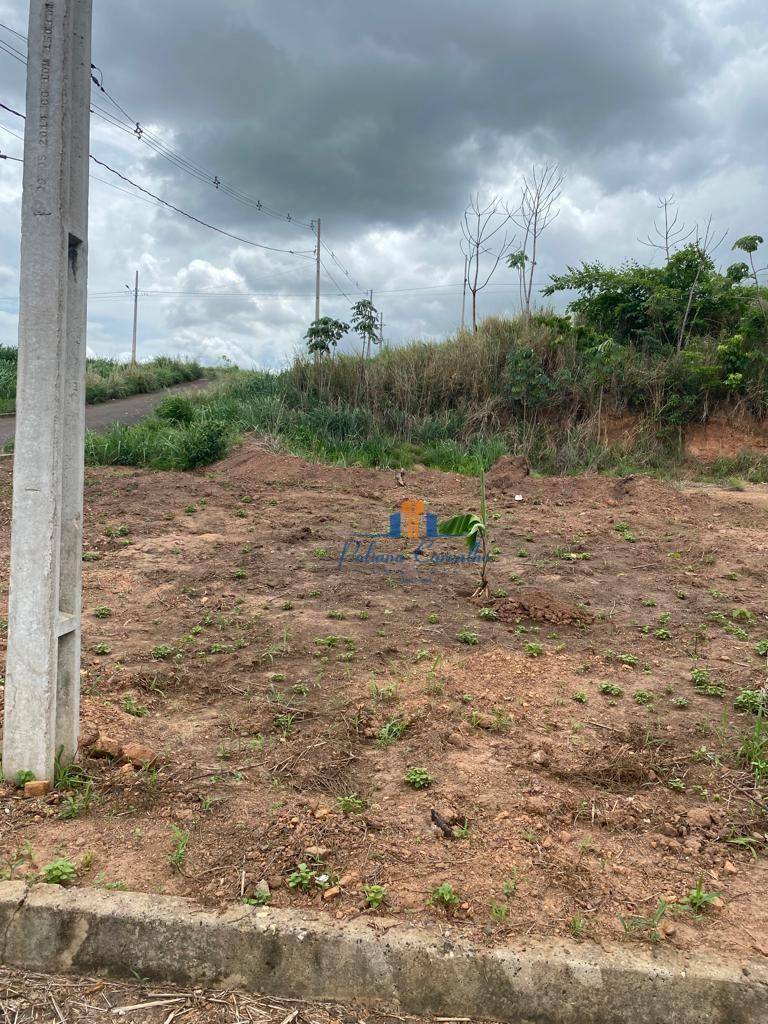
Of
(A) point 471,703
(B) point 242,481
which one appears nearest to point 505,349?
(B) point 242,481

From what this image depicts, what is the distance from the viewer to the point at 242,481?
9664 mm

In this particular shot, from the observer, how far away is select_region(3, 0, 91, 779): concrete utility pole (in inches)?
95.3

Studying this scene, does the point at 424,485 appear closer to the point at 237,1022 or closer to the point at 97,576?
the point at 97,576

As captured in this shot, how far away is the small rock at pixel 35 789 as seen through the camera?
2.54 metres

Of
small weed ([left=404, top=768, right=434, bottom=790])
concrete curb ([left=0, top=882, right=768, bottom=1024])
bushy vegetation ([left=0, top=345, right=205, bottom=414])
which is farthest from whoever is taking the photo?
bushy vegetation ([left=0, top=345, right=205, bottom=414])

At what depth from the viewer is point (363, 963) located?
6.31ft

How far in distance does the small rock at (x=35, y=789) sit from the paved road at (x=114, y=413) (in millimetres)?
11514

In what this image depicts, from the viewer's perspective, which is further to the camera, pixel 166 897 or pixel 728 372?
pixel 728 372

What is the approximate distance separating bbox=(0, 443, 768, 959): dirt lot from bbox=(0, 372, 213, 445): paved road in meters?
9.59

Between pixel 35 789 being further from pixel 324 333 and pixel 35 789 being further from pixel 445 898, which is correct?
pixel 324 333

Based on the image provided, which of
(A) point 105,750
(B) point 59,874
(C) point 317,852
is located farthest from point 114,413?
(C) point 317,852

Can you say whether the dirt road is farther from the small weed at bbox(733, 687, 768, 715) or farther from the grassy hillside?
the small weed at bbox(733, 687, 768, 715)

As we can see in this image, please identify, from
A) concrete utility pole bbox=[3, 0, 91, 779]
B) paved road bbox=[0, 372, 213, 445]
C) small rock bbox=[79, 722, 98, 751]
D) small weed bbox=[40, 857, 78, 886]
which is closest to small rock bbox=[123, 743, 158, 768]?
small rock bbox=[79, 722, 98, 751]

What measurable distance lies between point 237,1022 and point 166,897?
15.9 inches
